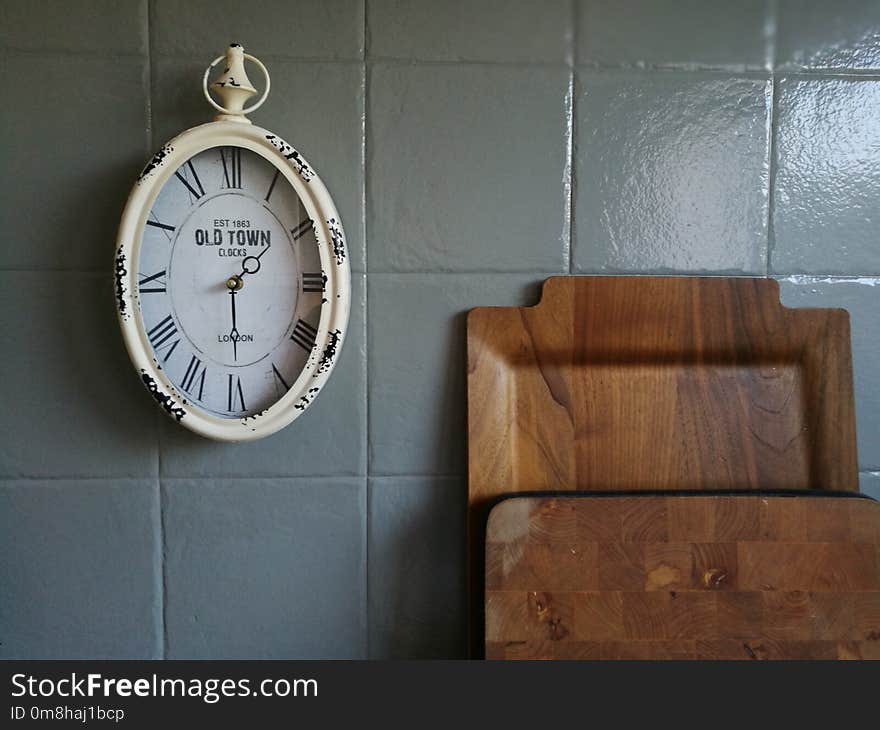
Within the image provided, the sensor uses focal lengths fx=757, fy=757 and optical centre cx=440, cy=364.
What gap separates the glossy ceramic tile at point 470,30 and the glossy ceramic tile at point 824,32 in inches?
11.0

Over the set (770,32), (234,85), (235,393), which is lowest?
(235,393)

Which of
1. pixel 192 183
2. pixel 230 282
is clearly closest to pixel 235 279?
pixel 230 282

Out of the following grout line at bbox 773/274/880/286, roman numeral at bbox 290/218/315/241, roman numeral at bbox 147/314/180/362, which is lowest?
roman numeral at bbox 147/314/180/362

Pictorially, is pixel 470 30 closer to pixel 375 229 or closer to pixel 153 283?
pixel 375 229

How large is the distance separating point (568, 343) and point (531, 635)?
13.8 inches

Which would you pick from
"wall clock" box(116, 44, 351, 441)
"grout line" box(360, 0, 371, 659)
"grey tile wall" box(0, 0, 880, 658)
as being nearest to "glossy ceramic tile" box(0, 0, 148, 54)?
"grey tile wall" box(0, 0, 880, 658)

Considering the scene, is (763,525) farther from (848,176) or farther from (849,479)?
(848,176)

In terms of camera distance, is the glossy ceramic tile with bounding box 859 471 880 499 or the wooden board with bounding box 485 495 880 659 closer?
the wooden board with bounding box 485 495 880 659

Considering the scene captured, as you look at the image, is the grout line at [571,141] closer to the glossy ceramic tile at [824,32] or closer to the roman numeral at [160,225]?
the glossy ceramic tile at [824,32]

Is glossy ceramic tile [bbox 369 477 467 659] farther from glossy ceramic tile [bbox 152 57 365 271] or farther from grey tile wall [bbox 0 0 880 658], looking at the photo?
glossy ceramic tile [bbox 152 57 365 271]

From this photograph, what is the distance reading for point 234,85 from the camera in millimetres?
864

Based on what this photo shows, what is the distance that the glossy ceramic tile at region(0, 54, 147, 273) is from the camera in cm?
91

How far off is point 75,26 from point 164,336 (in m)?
0.39

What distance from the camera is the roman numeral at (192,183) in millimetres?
887
